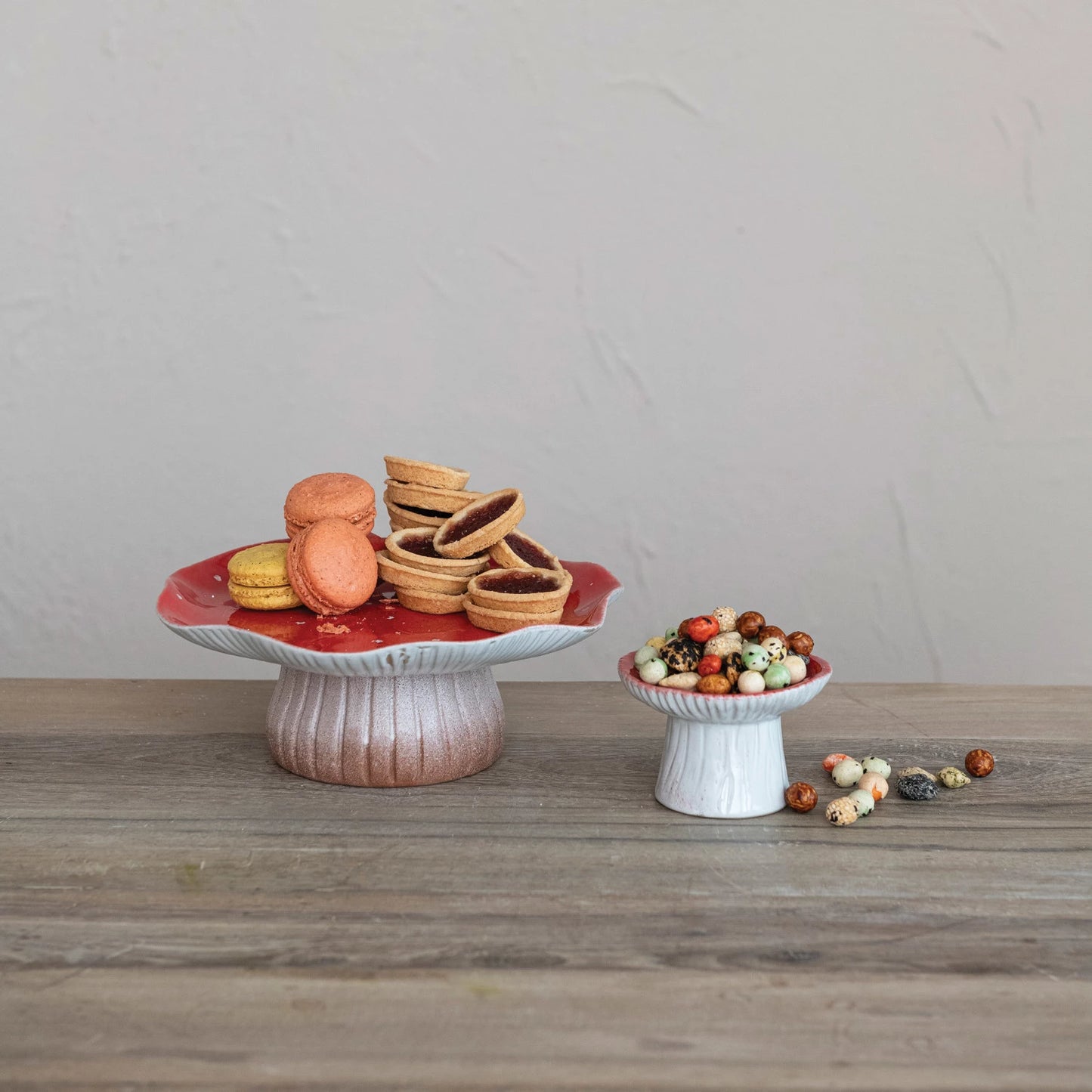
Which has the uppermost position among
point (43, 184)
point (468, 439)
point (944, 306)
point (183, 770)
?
point (43, 184)

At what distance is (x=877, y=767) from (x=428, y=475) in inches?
18.9

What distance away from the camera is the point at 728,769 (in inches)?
36.4

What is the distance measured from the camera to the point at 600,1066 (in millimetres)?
610

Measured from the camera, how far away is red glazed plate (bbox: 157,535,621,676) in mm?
909

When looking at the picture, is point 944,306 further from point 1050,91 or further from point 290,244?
point 290,244

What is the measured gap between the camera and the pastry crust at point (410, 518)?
1119 mm

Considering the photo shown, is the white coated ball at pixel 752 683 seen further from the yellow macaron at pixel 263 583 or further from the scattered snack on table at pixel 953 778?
the yellow macaron at pixel 263 583

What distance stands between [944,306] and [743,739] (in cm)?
141

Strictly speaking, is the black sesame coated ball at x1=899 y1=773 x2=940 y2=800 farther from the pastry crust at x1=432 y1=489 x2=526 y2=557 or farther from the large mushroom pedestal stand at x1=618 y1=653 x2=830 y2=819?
the pastry crust at x1=432 y1=489 x2=526 y2=557

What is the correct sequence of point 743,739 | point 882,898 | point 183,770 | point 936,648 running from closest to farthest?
point 882,898
point 743,739
point 183,770
point 936,648

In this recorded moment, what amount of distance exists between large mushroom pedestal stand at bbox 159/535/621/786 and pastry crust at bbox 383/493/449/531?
0.32ft

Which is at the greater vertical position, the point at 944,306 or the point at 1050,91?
the point at 1050,91

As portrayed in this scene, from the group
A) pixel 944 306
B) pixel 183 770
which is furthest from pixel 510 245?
pixel 183 770

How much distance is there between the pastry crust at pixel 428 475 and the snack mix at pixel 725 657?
0.27 meters
